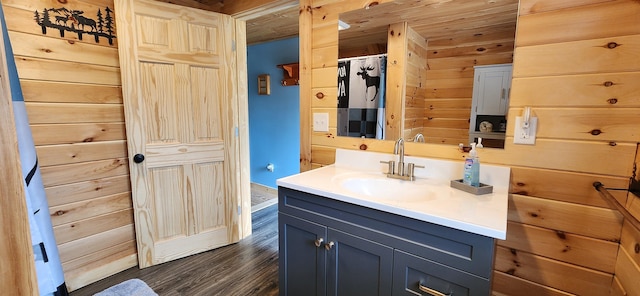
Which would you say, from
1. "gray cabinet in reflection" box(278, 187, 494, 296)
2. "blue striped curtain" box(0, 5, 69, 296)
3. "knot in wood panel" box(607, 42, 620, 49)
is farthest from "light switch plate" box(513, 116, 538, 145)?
"blue striped curtain" box(0, 5, 69, 296)

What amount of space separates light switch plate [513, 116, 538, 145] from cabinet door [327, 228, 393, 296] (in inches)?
28.9

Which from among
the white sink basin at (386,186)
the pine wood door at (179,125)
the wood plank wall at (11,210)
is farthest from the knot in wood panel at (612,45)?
the pine wood door at (179,125)

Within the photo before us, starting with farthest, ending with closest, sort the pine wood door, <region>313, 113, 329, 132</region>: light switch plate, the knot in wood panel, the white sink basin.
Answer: the pine wood door < <region>313, 113, 329, 132</region>: light switch plate < the white sink basin < the knot in wood panel

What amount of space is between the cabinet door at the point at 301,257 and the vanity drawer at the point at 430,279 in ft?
1.10

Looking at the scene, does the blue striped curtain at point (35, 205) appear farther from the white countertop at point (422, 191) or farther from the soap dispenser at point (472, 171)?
the soap dispenser at point (472, 171)

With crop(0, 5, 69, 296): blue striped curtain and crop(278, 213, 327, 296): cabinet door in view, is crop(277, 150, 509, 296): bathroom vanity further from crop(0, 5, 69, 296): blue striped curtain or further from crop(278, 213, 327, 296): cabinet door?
crop(0, 5, 69, 296): blue striped curtain

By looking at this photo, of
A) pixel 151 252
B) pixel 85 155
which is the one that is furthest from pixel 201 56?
pixel 151 252

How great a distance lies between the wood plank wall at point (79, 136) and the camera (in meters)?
1.58

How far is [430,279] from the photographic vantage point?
0.92 metres

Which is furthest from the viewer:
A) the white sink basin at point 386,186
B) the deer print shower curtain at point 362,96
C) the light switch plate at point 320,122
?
the light switch plate at point 320,122

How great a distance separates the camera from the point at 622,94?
97 centimetres

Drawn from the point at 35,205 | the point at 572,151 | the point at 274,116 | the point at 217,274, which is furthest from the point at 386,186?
the point at 274,116

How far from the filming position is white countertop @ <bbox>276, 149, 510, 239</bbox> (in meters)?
0.87

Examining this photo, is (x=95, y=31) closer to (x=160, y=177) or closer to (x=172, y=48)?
(x=172, y=48)
